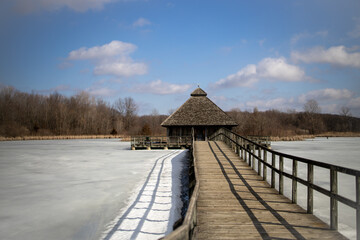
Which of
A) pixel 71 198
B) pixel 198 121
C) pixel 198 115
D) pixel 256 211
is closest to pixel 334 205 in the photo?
pixel 256 211

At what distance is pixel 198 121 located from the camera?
2994 centimetres

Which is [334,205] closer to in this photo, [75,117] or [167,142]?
[167,142]

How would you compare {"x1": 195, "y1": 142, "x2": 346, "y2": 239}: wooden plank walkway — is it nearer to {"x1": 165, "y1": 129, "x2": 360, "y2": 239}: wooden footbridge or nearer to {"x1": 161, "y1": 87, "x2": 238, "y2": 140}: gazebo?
{"x1": 165, "y1": 129, "x2": 360, "y2": 239}: wooden footbridge

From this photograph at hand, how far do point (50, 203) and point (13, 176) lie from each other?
6.66 metres

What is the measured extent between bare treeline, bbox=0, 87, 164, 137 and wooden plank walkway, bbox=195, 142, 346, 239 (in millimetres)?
67902

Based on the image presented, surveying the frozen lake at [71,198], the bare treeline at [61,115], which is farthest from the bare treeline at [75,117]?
the frozen lake at [71,198]

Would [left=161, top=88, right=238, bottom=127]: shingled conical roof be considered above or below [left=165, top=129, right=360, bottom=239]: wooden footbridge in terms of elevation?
above

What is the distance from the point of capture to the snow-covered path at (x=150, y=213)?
6.52 metres

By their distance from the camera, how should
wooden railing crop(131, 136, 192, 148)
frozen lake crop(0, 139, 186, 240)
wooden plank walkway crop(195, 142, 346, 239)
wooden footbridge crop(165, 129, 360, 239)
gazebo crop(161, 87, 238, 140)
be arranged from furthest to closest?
gazebo crop(161, 87, 238, 140) < wooden railing crop(131, 136, 192, 148) < frozen lake crop(0, 139, 186, 240) < wooden plank walkway crop(195, 142, 346, 239) < wooden footbridge crop(165, 129, 360, 239)

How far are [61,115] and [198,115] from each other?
6135cm

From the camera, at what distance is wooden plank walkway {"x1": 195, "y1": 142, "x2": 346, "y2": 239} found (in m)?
4.37

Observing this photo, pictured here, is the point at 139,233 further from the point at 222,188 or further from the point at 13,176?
the point at 13,176

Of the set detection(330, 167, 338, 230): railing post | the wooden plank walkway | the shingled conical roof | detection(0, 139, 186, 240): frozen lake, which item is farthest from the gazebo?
detection(330, 167, 338, 230): railing post

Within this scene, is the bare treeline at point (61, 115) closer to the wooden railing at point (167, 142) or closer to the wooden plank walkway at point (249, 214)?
the wooden railing at point (167, 142)
